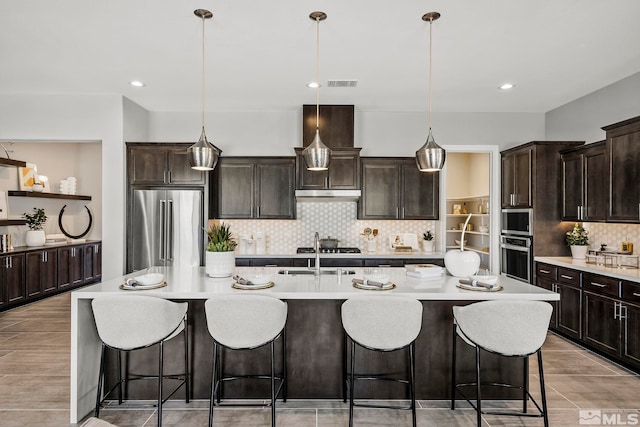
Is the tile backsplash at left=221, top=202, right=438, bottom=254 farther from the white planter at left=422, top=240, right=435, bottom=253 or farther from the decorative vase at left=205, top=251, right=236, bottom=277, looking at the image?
the decorative vase at left=205, top=251, right=236, bottom=277

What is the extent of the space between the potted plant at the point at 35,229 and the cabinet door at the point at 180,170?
9.90 ft

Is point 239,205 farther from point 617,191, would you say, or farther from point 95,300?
point 617,191

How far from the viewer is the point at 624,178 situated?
3.93 m

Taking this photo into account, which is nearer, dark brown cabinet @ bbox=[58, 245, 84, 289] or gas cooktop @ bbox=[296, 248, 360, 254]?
gas cooktop @ bbox=[296, 248, 360, 254]

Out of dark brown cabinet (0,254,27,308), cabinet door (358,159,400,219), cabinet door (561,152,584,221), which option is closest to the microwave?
cabinet door (561,152,584,221)

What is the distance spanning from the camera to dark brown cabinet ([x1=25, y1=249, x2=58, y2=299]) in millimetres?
6070

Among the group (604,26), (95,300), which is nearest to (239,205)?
(95,300)

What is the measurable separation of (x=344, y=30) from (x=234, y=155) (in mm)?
2991

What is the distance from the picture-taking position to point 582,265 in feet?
14.1

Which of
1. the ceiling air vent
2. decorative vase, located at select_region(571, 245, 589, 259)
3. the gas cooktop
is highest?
the ceiling air vent

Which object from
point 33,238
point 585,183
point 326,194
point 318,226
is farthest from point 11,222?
point 585,183

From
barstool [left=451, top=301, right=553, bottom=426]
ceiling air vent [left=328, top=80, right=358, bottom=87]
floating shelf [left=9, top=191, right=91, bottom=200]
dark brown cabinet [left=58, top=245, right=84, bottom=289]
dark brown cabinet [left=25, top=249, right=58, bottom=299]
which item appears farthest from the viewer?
dark brown cabinet [left=58, top=245, right=84, bottom=289]

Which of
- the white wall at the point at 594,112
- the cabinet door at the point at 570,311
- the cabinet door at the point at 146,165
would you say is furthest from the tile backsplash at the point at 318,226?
the white wall at the point at 594,112

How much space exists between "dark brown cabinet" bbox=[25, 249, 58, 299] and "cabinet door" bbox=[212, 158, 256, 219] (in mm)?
3028
